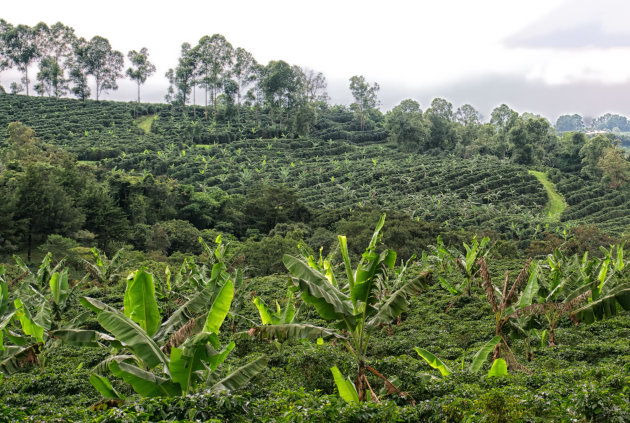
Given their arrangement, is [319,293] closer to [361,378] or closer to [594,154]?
[361,378]

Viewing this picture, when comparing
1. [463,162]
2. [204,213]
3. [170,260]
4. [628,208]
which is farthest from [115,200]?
[628,208]

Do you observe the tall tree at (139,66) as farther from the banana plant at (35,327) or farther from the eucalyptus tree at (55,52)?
the banana plant at (35,327)

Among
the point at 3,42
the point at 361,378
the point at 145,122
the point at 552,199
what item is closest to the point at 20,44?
the point at 3,42

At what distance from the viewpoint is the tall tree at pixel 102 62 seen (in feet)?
263

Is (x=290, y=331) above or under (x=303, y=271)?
under

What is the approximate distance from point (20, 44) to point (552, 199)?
86.6 m

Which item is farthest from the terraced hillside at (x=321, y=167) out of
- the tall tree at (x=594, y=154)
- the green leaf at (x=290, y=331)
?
the green leaf at (x=290, y=331)

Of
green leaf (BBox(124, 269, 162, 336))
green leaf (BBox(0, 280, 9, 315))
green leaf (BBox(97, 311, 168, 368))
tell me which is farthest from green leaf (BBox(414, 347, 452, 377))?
green leaf (BBox(0, 280, 9, 315))

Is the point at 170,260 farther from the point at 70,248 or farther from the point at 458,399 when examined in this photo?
the point at 458,399

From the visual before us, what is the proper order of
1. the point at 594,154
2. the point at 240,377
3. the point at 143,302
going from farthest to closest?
the point at 594,154 → the point at 143,302 → the point at 240,377

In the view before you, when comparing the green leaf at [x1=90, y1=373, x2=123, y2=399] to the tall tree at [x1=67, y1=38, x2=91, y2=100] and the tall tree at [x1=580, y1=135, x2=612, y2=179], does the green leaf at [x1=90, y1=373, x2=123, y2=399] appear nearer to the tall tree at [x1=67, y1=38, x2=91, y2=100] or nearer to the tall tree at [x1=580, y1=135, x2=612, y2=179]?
the tall tree at [x1=580, y1=135, x2=612, y2=179]

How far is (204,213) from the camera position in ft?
146

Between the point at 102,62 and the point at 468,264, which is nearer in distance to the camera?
the point at 468,264

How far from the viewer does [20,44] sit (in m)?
80.4
